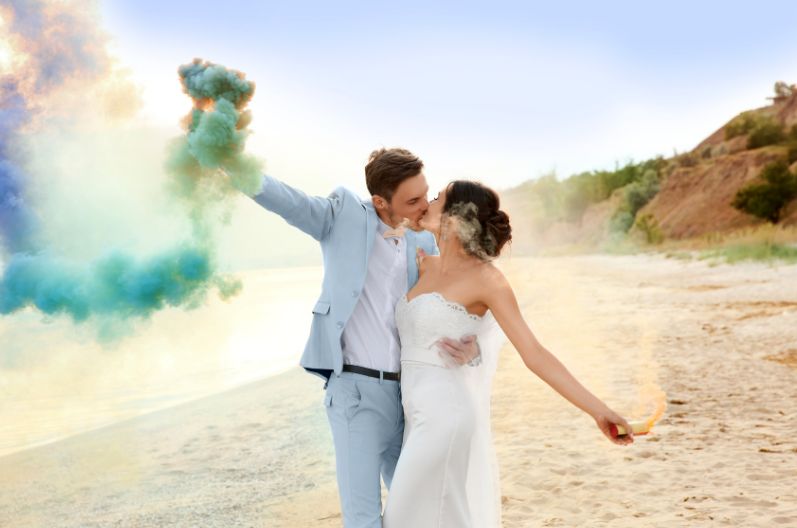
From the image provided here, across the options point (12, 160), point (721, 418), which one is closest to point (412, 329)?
point (12, 160)

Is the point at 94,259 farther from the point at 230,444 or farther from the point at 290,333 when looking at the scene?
the point at 290,333

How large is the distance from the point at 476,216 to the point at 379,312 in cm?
67

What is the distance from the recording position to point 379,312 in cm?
400

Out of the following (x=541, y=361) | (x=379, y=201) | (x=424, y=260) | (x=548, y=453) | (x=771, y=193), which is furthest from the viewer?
(x=771, y=193)

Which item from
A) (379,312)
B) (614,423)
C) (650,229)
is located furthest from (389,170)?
(650,229)

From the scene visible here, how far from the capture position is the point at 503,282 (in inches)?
152

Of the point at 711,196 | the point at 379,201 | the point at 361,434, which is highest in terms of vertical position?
the point at 711,196

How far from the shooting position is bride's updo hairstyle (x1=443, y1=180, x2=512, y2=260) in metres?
3.92

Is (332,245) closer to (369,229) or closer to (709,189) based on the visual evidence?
(369,229)

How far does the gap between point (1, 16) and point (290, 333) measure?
23.2 metres

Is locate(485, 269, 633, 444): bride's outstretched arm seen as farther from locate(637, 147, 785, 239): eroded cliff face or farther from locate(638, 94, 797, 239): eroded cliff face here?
locate(637, 147, 785, 239): eroded cliff face

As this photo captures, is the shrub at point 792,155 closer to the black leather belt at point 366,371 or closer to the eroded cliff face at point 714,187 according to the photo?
the eroded cliff face at point 714,187

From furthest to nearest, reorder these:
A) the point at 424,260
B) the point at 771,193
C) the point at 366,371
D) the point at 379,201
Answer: the point at 771,193
the point at 424,260
the point at 379,201
the point at 366,371

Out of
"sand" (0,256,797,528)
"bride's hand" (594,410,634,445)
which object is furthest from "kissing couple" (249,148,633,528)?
"sand" (0,256,797,528)
